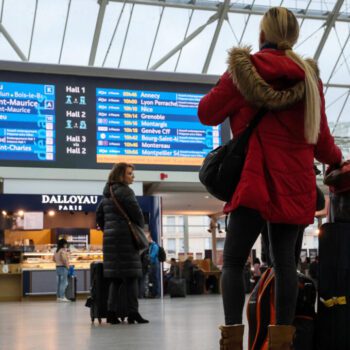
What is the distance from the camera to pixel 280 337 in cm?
276

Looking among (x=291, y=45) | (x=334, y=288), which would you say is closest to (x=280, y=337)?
(x=334, y=288)

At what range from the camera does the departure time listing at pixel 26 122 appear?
15.2 m

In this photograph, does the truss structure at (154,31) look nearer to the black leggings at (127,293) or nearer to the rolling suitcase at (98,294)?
the rolling suitcase at (98,294)

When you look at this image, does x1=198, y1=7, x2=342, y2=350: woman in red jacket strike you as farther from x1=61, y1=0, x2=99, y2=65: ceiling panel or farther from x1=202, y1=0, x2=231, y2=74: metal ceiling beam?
x1=202, y1=0, x2=231, y2=74: metal ceiling beam

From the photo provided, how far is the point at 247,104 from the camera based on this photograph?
9.80ft

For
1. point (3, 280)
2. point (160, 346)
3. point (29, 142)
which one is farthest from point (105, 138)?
point (160, 346)

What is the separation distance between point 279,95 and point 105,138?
13.2 metres

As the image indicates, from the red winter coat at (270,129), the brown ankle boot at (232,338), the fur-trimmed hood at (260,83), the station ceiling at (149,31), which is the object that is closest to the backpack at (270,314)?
the brown ankle boot at (232,338)

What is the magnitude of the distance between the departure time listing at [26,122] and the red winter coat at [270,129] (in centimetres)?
1272

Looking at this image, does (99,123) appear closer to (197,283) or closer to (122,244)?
(197,283)

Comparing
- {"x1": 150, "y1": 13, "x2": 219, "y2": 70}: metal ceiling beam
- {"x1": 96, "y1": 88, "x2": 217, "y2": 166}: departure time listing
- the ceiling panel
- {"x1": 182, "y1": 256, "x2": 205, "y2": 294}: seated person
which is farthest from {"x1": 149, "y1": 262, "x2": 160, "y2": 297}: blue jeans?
{"x1": 150, "y1": 13, "x2": 219, "y2": 70}: metal ceiling beam

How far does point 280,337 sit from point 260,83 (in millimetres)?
1044

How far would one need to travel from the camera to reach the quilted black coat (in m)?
6.34

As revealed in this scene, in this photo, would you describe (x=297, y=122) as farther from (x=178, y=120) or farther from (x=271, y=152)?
(x=178, y=120)
